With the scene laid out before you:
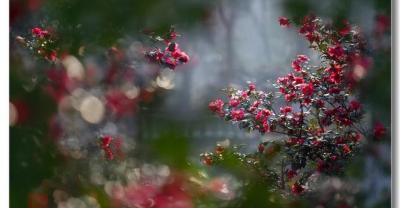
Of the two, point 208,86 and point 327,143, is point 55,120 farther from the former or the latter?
point 327,143

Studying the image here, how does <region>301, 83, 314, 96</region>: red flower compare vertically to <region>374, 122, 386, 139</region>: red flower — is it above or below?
above

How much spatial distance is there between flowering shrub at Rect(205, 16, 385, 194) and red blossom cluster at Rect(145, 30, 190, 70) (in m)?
0.18

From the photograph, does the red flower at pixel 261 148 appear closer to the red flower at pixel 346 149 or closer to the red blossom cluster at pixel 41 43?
the red flower at pixel 346 149

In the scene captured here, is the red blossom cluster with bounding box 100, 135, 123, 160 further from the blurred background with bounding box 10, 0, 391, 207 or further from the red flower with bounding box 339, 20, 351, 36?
the red flower with bounding box 339, 20, 351, 36

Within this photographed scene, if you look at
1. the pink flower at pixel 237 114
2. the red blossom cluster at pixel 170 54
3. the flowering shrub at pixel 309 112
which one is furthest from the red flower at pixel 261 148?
the red blossom cluster at pixel 170 54

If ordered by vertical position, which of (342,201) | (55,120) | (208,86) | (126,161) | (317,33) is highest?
(317,33)

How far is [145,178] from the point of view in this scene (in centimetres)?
183

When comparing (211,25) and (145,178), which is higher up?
(211,25)

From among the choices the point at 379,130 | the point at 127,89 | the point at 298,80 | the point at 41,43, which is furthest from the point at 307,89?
the point at 41,43

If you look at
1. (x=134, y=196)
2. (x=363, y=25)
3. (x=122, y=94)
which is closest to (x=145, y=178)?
(x=134, y=196)

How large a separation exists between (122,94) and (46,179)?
38 centimetres

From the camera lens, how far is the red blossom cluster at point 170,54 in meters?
1.84

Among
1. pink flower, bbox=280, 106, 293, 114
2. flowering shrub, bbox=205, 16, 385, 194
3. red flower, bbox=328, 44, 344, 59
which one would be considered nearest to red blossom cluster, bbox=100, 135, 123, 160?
flowering shrub, bbox=205, 16, 385, 194

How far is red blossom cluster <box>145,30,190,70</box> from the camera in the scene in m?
1.84
